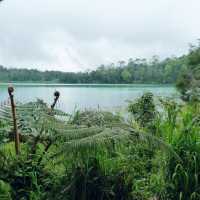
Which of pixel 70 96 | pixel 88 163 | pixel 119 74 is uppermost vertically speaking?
pixel 119 74

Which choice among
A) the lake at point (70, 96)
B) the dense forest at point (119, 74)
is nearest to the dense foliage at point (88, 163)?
the lake at point (70, 96)

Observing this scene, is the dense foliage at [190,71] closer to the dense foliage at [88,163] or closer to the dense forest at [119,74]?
the dense forest at [119,74]

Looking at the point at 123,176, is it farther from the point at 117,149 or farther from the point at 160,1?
the point at 160,1

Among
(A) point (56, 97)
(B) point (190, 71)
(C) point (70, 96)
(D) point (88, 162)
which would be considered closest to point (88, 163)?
(D) point (88, 162)

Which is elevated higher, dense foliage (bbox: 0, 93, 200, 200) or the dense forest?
the dense forest

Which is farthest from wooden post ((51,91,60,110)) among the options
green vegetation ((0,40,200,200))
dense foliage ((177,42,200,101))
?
dense foliage ((177,42,200,101))

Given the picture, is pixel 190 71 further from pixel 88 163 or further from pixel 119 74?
pixel 88 163

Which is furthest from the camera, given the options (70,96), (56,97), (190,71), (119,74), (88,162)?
(190,71)

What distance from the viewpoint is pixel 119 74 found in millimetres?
12516

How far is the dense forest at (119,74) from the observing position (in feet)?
21.6

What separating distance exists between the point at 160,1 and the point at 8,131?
6836mm

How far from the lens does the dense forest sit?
6.60m

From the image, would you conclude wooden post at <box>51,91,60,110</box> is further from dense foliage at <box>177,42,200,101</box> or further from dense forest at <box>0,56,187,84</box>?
dense foliage at <box>177,42,200,101</box>

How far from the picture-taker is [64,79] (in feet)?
32.0
